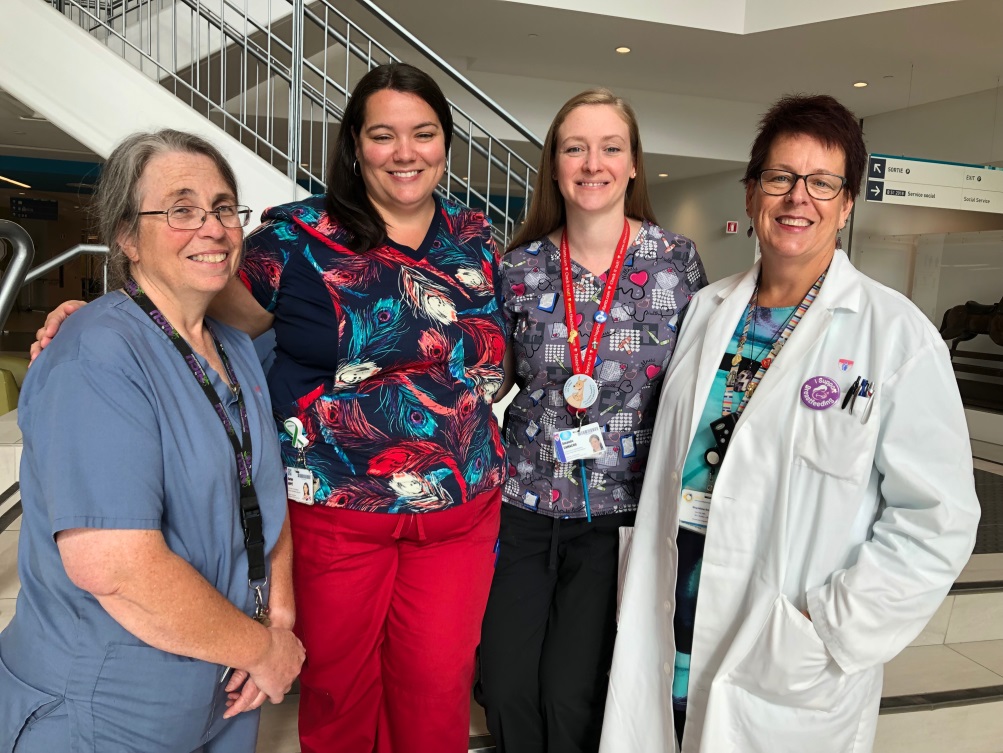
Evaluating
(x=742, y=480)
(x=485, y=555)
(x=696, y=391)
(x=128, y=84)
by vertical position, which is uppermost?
(x=128, y=84)

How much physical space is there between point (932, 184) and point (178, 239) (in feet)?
24.4

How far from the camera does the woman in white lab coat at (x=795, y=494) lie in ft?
4.53

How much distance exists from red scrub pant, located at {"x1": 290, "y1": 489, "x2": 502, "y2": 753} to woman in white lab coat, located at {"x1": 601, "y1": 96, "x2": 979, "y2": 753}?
0.40 metres

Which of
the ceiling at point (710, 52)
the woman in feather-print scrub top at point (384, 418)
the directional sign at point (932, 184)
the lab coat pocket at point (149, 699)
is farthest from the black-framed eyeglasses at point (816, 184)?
the directional sign at point (932, 184)

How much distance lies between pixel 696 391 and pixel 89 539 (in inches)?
47.8

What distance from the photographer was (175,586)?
112 cm

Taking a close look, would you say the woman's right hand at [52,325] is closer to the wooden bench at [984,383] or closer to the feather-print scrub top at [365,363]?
the feather-print scrub top at [365,363]

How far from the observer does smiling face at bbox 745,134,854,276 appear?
4.97 ft

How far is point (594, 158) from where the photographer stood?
183 centimetres

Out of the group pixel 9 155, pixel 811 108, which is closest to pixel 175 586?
pixel 811 108

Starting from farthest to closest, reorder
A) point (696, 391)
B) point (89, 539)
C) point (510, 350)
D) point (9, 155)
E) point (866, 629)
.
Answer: point (9, 155), point (510, 350), point (696, 391), point (866, 629), point (89, 539)

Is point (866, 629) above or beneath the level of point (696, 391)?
beneath

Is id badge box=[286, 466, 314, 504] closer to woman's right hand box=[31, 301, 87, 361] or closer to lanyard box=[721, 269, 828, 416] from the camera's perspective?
woman's right hand box=[31, 301, 87, 361]

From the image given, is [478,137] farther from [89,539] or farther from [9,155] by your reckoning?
[89,539]
